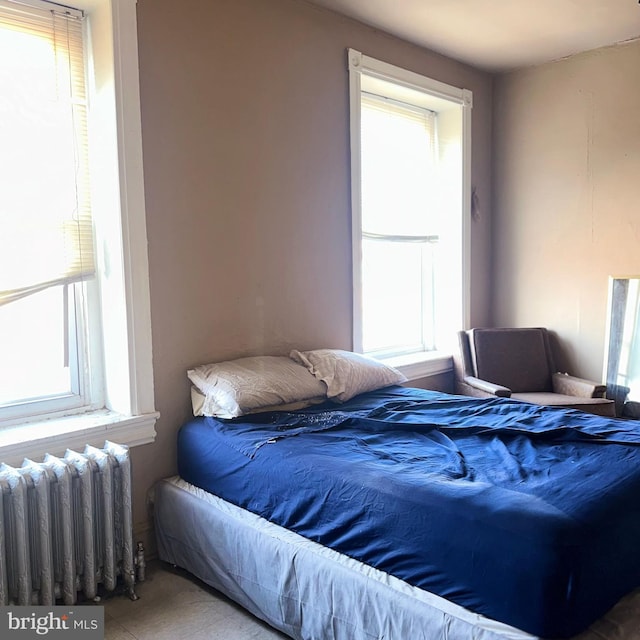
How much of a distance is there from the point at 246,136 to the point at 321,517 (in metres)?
1.92

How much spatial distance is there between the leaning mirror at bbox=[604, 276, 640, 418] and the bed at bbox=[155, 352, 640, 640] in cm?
141

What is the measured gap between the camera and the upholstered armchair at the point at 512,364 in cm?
416

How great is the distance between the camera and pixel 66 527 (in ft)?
7.61

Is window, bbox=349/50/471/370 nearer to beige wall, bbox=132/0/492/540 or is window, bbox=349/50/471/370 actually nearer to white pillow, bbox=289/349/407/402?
beige wall, bbox=132/0/492/540

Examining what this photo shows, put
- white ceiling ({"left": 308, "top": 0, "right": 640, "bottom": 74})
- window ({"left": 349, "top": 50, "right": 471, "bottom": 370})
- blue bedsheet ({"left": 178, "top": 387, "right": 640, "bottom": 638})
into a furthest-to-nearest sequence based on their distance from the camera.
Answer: window ({"left": 349, "top": 50, "right": 471, "bottom": 370}), white ceiling ({"left": 308, "top": 0, "right": 640, "bottom": 74}), blue bedsheet ({"left": 178, "top": 387, "right": 640, "bottom": 638})

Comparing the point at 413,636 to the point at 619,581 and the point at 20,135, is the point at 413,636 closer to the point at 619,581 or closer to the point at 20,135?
the point at 619,581

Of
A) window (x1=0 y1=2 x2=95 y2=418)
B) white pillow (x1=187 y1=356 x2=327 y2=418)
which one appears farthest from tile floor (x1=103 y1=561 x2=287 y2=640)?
window (x1=0 y1=2 x2=95 y2=418)

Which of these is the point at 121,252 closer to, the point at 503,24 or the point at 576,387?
the point at 503,24

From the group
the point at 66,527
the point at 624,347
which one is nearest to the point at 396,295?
the point at 624,347

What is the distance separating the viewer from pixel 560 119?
4.32m

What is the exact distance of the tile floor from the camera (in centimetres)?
227

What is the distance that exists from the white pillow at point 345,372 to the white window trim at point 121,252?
806 mm

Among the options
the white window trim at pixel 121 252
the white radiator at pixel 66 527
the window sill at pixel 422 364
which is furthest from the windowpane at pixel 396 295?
the white radiator at pixel 66 527

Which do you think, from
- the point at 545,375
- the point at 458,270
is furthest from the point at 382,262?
the point at 545,375
